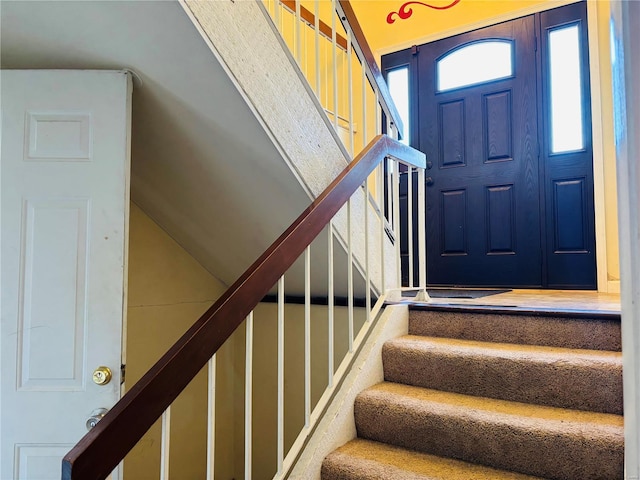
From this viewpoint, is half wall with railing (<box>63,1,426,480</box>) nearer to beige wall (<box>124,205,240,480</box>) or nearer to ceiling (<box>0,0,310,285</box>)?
beige wall (<box>124,205,240,480</box>)

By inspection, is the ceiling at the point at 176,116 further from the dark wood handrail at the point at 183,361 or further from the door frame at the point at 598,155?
the door frame at the point at 598,155

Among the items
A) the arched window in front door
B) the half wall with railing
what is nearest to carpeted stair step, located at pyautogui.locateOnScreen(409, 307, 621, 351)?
the half wall with railing

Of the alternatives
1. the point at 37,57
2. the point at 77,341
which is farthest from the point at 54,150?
the point at 77,341

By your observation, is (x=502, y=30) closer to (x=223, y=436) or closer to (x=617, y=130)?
(x=617, y=130)

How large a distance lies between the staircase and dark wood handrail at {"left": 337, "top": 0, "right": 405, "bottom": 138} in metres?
1.20

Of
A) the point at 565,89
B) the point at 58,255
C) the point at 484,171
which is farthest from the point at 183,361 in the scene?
the point at 565,89

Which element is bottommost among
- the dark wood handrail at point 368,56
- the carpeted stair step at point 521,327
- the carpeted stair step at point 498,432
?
the carpeted stair step at point 498,432

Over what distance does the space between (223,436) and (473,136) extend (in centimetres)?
300

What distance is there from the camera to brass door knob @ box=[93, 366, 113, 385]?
133cm

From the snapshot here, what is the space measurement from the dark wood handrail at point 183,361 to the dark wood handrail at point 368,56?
902mm

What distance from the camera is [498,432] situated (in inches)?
50.5

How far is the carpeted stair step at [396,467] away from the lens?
1.24 meters

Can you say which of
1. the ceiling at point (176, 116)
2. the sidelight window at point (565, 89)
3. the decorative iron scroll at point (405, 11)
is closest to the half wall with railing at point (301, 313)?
the ceiling at point (176, 116)

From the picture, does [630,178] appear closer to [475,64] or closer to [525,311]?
[525,311]
